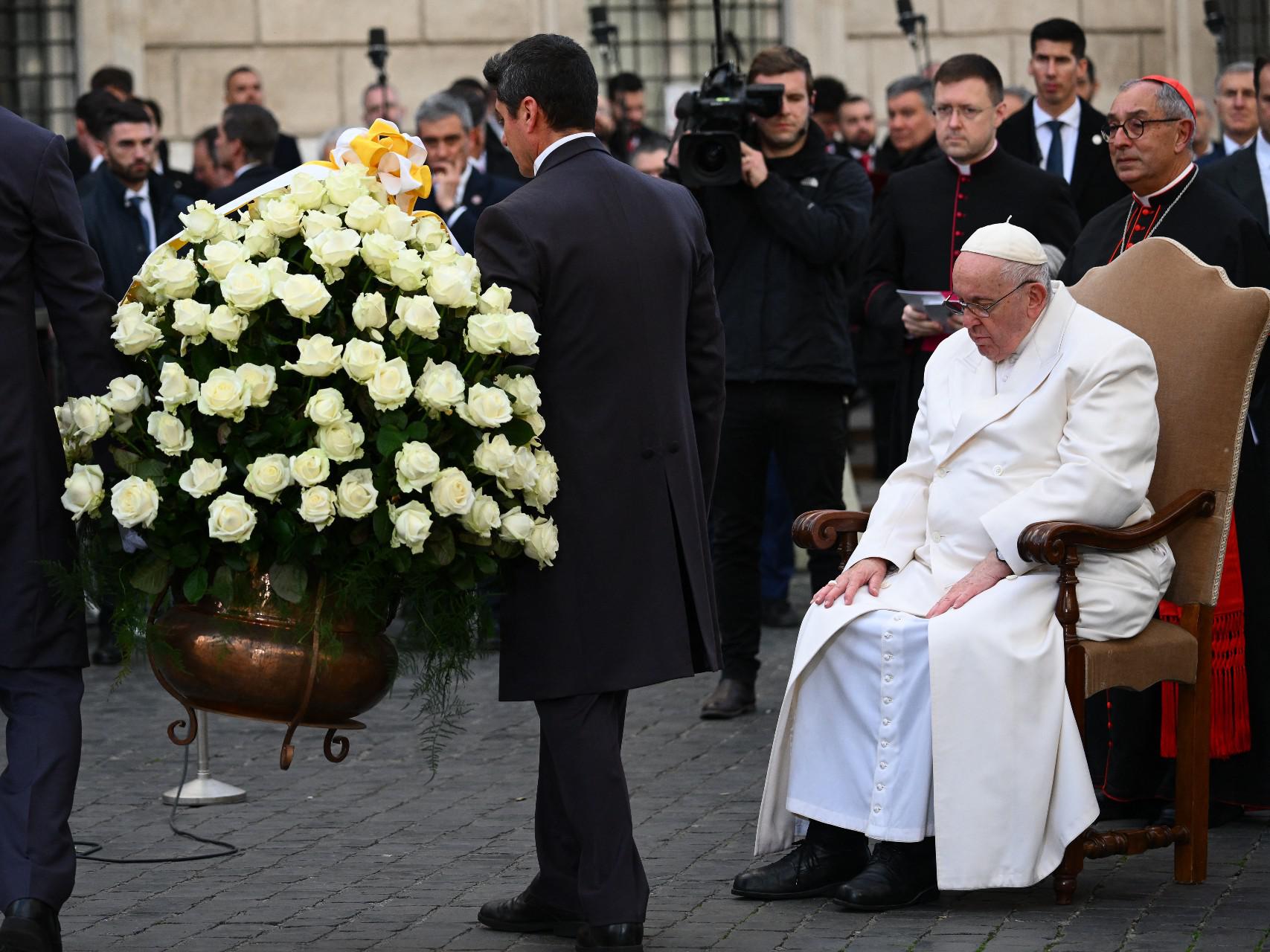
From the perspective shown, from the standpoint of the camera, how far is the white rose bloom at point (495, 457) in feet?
14.9

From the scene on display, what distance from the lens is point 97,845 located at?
6.14 m

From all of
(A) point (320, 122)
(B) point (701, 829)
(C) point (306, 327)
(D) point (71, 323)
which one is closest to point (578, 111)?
(C) point (306, 327)

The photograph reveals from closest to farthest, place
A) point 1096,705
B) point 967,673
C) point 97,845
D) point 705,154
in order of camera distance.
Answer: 1. point 967,673
2. point 97,845
3. point 1096,705
4. point 705,154

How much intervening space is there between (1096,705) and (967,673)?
1359 mm

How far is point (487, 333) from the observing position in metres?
4.54

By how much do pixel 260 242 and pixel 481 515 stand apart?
2.46 feet

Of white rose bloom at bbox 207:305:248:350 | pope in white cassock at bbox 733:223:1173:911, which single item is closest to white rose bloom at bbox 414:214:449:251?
white rose bloom at bbox 207:305:248:350

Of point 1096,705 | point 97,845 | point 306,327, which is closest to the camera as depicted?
point 306,327

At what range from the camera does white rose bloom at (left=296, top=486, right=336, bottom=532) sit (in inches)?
174

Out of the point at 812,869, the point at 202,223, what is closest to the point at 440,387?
the point at 202,223

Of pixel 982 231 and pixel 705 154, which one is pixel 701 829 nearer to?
pixel 982 231

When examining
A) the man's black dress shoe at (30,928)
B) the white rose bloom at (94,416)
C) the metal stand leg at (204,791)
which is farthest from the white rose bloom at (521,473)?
the metal stand leg at (204,791)

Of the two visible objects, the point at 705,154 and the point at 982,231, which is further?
the point at 705,154

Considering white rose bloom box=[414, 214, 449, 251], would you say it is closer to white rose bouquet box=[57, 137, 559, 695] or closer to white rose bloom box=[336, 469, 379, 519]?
white rose bouquet box=[57, 137, 559, 695]
